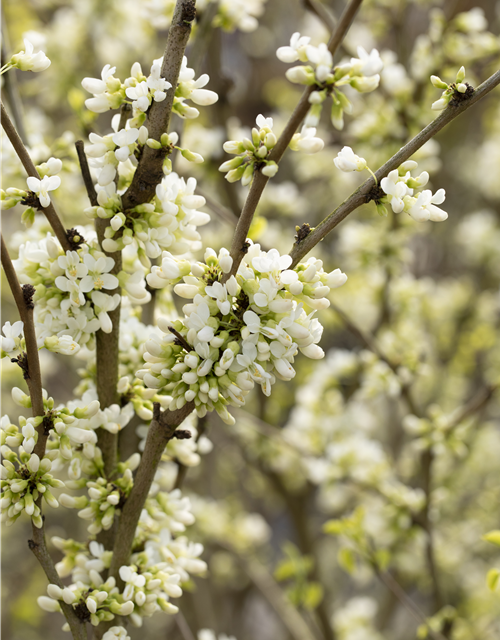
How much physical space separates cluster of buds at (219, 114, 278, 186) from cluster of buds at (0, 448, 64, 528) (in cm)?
61

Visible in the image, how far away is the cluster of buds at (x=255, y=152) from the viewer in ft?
3.00

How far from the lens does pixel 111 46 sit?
138 inches

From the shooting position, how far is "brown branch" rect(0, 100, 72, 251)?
2.93 feet

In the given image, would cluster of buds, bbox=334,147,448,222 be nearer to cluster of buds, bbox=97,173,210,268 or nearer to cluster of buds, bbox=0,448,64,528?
cluster of buds, bbox=97,173,210,268

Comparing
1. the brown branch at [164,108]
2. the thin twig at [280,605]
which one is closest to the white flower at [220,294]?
the brown branch at [164,108]

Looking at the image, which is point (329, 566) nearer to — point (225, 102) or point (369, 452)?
point (369, 452)

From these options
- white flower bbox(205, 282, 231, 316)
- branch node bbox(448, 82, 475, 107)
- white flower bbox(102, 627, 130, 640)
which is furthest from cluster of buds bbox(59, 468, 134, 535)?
branch node bbox(448, 82, 475, 107)

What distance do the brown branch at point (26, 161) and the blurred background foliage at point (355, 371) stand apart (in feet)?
1.07

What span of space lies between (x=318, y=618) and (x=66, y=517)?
2.46 meters

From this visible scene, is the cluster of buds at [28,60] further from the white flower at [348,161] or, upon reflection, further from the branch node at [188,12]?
the white flower at [348,161]

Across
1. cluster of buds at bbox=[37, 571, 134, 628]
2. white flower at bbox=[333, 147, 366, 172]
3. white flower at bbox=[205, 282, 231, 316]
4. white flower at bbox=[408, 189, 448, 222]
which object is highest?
white flower at bbox=[333, 147, 366, 172]

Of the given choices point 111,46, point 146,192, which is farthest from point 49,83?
point 146,192

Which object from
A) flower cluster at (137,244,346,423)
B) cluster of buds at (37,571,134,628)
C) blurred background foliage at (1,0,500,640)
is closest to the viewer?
flower cluster at (137,244,346,423)

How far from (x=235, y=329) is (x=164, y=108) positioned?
405 mm
